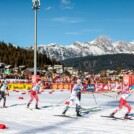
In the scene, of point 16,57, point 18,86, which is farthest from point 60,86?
point 16,57

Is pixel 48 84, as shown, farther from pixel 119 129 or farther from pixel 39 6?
pixel 119 129

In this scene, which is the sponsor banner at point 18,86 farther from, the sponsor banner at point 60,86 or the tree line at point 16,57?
the tree line at point 16,57

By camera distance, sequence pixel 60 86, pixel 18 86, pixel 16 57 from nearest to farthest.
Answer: pixel 60 86 → pixel 18 86 → pixel 16 57

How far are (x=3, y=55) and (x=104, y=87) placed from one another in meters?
134

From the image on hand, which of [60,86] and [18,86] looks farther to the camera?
[18,86]

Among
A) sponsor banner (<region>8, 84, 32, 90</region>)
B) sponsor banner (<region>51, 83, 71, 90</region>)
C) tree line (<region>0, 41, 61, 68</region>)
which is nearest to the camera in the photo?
sponsor banner (<region>51, 83, 71, 90</region>)

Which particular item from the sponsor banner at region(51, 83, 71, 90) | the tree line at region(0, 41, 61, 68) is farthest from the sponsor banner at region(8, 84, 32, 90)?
the tree line at region(0, 41, 61, 68)

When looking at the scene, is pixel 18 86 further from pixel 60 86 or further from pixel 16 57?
pixel 16 57

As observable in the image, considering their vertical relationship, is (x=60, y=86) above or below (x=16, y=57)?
below

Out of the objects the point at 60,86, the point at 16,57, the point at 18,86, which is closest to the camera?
the point at 60,86

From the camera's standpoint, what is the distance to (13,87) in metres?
55.2

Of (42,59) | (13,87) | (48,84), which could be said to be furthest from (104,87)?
(42,59)

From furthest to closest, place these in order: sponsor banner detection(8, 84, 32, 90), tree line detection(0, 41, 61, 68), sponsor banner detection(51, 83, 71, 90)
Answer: tree line detection(0, 41, 61, 68) → sponsor banner detection(8, 84, 32, 90) → sponsor banner detection(51, 83, 71, 90)

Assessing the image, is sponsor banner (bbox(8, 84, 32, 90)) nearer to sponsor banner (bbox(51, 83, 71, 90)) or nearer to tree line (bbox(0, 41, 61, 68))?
sponsor banner (bbox(51, 83, 71, 90))
